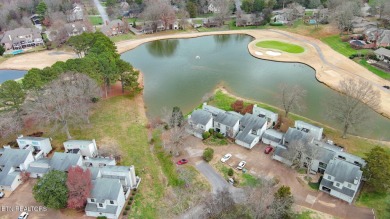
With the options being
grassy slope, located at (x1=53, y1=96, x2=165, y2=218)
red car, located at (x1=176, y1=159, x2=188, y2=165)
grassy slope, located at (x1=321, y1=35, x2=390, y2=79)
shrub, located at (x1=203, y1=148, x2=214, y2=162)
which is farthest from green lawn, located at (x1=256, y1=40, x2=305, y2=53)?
red car, located at (x1=176, y1=159, x2=188, y2=165)

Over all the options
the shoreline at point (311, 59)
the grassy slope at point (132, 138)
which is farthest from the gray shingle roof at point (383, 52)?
the grassy slope at point (132, 138)

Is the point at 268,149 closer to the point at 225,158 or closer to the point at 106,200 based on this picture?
the point at 225,158

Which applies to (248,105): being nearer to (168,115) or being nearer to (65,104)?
(168,115)

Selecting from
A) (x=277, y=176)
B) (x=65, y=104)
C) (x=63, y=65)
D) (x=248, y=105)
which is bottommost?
(x=277, y=176)

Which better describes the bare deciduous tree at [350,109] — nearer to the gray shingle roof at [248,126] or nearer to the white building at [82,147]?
the gray shingle roof at [248,126]

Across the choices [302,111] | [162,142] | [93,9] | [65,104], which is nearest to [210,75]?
[302,111]
